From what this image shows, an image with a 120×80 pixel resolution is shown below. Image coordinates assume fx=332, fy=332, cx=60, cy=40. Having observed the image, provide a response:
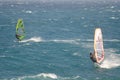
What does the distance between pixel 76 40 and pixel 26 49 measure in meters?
26.0

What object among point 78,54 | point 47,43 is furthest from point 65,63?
point 47,43

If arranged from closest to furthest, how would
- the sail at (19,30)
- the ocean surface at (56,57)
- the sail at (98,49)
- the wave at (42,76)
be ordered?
the wave at (42,76) < the ocean surface at (56,57) < the sail at (98,49) < the sail at (19,30)

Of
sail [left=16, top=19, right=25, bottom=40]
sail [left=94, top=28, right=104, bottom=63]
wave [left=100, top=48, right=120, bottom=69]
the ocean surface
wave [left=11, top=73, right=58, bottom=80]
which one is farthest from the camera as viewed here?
sail [left=16, top=19, right=25, bottom=40]

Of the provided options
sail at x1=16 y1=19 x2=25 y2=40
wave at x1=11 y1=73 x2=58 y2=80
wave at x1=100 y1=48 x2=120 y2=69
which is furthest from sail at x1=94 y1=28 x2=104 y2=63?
sail at x1=16 y1=19 x2=25 y2=40

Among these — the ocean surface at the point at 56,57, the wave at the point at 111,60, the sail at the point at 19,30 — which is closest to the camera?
the ocean surface at the point at 56,57

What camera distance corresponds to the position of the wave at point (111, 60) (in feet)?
330

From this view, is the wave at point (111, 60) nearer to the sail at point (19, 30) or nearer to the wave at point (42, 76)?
the wave at point (42, 76)

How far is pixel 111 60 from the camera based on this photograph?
105688mm

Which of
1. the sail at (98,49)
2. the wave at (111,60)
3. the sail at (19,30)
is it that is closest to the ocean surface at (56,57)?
the wave at (111,60)

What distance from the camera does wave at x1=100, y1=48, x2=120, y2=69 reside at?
100550 mm

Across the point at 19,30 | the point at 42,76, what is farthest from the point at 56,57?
the point at 19,30

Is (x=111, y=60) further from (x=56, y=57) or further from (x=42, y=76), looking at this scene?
(x=42, y=76)

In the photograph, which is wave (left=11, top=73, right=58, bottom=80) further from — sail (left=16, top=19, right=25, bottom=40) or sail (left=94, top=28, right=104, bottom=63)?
sail (left=16, top=19, right=25, bottom=40)

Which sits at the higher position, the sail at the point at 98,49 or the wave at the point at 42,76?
the sail at the point at 98,49
